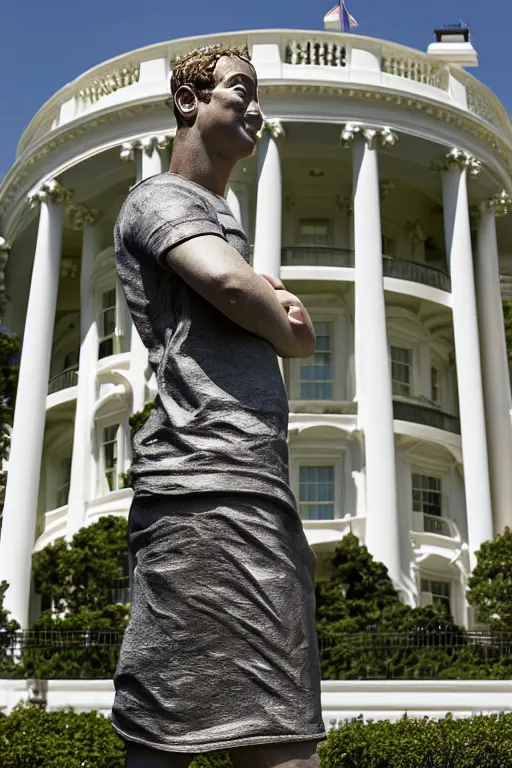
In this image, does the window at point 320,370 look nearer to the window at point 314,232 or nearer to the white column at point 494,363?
the window at point 314,232

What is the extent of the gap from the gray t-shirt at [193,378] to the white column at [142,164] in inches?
1253

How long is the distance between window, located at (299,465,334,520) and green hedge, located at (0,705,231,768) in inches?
796

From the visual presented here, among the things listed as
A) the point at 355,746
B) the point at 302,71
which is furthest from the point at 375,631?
the point at 302,71

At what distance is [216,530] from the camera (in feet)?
12.9

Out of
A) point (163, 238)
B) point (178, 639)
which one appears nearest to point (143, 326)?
point (163, 238)

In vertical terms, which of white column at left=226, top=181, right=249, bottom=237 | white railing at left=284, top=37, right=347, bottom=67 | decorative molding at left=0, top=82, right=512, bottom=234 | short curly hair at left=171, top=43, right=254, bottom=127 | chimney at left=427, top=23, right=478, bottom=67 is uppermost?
chimney at left=427, top=23, right=478, bottom=67

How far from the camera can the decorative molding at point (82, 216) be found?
4134 centimetres

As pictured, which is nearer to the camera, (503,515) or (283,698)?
Answer: (283,698)

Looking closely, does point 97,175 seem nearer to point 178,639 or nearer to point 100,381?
point 100,381

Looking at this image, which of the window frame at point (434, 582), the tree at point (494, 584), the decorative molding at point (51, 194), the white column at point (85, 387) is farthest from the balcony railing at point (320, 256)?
the tree at point (494, 584)

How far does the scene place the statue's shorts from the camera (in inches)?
148

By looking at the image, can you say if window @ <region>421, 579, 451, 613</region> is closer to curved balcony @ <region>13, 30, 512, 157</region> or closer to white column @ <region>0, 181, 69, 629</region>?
white column @ <region>0, 181, 69, 629</region>

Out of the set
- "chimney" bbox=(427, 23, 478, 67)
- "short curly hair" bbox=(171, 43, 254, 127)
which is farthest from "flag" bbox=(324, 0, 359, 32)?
"short curly hair" bbox=(171, 43, 254, 127)

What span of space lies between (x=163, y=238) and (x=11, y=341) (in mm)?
30102
